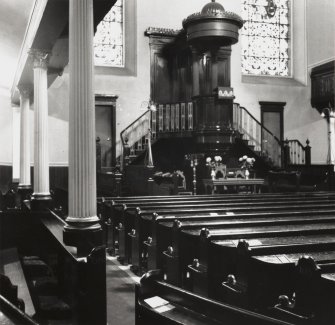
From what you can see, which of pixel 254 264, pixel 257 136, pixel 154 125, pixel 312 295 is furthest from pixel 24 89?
pixel 312 295

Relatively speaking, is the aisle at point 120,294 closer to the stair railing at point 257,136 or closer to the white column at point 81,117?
the white column at point 81,117

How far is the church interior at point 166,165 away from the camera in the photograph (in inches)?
125

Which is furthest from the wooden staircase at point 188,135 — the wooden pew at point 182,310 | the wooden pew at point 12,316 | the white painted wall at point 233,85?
the wooden pew at point 12,316

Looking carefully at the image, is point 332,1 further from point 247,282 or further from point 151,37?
point 247,282

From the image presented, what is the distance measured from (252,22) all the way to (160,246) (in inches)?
521

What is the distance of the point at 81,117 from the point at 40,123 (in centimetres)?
358

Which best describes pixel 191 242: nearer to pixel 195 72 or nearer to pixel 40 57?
pixel 40 57

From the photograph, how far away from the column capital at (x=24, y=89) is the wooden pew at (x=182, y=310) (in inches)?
358

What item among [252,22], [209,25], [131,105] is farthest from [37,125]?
[252,22]

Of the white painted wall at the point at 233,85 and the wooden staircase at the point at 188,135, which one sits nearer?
the wooden staircase at the point at 188,135

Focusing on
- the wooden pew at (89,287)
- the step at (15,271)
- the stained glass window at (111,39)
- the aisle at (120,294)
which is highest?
the stained glass window at (111,39)

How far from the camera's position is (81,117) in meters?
4.15

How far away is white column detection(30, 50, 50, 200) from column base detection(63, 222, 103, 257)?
11.9ft

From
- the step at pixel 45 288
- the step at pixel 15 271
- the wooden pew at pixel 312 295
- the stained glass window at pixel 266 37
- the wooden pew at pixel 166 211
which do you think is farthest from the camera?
the stained glass window at pixel 266 37
